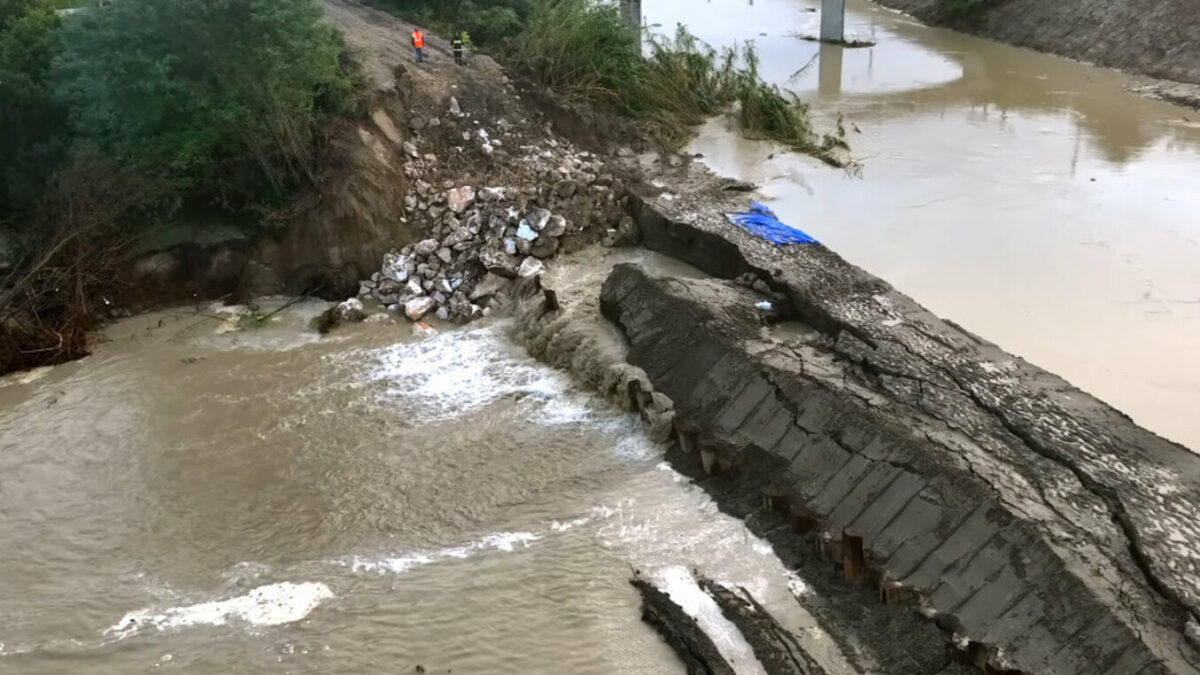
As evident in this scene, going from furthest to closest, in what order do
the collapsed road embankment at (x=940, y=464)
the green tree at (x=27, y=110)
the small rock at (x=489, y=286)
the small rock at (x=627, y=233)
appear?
the small rock at (x=627, y=233), the green tree at (x=27, y=110), the small rock at (x=489, y=286), the collapsed road embankment at (x=940, y=464)

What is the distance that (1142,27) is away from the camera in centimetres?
2077

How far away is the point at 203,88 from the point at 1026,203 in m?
10.8

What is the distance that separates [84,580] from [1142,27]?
2296 cm

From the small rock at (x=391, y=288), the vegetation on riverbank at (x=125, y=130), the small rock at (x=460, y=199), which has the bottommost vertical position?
the small rock at (x=391, y=288)

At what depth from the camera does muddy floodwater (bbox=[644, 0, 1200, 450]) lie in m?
9.26

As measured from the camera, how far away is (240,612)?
21.9ft

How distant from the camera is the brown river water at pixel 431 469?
6469 mm

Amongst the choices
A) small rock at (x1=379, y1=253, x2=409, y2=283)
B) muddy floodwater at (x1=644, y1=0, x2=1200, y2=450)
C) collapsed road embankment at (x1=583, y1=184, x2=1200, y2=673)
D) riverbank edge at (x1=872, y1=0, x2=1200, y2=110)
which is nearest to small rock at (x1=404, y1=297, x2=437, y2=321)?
small rock at (x1=379, y1=253, x2=409, y2=283)

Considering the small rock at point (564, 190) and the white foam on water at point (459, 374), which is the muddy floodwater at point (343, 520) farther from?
the small rock at point (564, 190)

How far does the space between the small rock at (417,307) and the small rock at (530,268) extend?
3.72 ft

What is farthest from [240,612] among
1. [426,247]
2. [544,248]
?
[544,248]

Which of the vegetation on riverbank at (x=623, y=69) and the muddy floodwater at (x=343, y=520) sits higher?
the vegetation on riverbank at (x=623, y=69)

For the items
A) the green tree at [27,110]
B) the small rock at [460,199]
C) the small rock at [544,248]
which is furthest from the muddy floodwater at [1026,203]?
the green tree at [27,110]

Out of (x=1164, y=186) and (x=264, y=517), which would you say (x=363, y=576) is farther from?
(x=1164, y=186)
